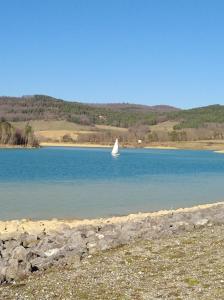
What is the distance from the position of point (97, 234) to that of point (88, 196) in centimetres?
2097

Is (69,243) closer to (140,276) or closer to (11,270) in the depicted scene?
(11,270)

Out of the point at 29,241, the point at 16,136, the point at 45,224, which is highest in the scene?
the point at 16,136

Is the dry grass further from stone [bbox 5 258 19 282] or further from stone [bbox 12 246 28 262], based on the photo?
stone [bbox 12 246 28 262]

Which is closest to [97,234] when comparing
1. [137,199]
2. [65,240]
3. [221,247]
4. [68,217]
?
[65,240]

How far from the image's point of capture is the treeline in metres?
172

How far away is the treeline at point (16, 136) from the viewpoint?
563 feet

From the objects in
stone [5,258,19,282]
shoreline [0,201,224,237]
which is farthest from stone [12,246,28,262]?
shoreline [0,201,224,237]

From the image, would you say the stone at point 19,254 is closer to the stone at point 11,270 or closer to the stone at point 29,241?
the stone at point 11,270

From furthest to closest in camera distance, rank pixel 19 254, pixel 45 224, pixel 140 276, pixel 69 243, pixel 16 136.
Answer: pixel 16 136 → pixel 45 224 → pixel 69 243 → pixel 19 254 → pixel 140 276

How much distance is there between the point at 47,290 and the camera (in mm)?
11594

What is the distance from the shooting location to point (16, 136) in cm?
17825

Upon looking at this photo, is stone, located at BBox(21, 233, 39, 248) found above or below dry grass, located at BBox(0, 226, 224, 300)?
below

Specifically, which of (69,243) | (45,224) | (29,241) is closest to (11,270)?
(69,243)

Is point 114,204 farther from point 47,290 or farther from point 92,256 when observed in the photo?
point 47,290
